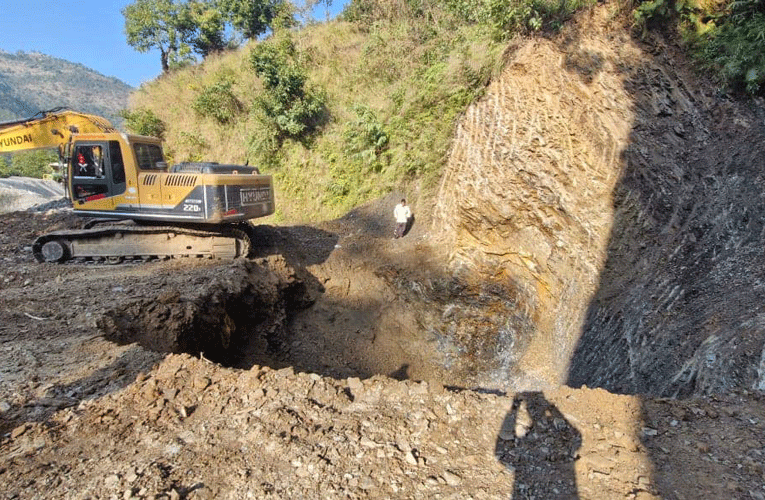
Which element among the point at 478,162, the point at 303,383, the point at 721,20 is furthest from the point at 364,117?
the point at 303,383

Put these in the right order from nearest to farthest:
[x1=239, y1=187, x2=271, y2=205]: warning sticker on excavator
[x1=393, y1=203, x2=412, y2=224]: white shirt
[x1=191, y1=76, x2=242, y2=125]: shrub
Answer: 1. [x1=239, y1=187, x2=271, y2=205]: warning sticker on excavator
2. [x1=393, y1=203, x2=412, y2=224]: white shirt
3. [x1=191, y1=76, x2=242, y2=125]: shrub

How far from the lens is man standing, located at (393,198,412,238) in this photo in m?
9.35

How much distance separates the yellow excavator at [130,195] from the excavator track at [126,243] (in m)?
0.02

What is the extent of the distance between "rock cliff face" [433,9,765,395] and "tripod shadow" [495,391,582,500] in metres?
1.76

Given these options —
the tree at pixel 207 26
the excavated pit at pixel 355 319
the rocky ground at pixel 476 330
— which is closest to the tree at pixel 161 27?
the tree at pixel 207 26

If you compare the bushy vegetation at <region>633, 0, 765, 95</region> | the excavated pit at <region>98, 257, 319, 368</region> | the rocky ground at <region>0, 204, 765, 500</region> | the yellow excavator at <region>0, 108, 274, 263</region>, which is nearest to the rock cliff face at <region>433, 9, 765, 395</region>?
the bushy vegetation at <region>633, 0, 765, 95</region>

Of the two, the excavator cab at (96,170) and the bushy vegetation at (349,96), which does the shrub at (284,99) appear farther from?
the excavator cab at (96,170)

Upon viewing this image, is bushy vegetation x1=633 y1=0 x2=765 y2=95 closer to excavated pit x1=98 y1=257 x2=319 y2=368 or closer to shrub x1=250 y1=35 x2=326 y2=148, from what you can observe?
excavated pit x1=98 y1=257 x2=319 y2=368

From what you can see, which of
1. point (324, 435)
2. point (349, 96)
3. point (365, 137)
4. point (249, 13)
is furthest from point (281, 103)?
point (324, 435)

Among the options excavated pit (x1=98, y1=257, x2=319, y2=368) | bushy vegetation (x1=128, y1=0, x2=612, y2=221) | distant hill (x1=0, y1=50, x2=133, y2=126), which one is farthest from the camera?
distant hill (x1=0, y1=50, x2=133, y2=126)

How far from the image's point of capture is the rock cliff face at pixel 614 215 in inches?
181

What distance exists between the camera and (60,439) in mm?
2797

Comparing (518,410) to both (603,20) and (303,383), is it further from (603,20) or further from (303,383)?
(603,20)

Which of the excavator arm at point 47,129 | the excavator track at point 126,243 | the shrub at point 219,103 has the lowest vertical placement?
the excavator track at point 126,243
